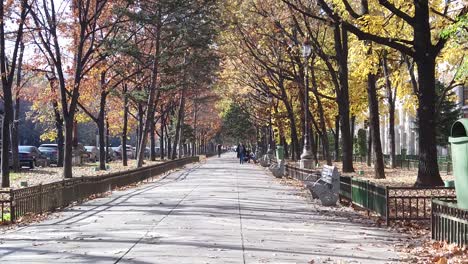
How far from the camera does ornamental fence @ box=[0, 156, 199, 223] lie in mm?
12883

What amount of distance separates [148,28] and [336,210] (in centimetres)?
2181

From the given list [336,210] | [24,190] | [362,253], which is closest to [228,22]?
[336,210]

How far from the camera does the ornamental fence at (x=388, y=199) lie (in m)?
→ 12.1

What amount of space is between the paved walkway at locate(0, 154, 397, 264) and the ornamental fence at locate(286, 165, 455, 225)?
750 millimetres

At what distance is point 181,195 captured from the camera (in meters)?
18.8

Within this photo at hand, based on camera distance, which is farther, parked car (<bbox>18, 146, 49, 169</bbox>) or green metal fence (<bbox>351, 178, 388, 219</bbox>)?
parked car (<bbox>18, 146, 49, 169</bbox>)

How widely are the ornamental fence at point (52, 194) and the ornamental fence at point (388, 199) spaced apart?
764cm

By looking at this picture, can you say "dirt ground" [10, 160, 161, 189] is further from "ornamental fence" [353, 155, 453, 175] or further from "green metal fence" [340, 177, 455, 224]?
"ornamental fence" [353, 155, 453, 175]

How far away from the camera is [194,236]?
10.4 m

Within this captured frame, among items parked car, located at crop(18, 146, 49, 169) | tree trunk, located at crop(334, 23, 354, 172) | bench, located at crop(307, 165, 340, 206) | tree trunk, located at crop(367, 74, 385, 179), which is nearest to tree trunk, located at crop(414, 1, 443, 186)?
bench, located at crop(307, 165, 340, 206)

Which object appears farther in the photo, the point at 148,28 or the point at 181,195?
the point at 148,28

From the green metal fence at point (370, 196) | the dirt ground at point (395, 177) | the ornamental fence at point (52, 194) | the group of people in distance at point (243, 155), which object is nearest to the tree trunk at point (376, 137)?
the dirt ground at point (395, 177)

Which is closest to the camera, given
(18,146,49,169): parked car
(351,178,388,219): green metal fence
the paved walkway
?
the paved walkway

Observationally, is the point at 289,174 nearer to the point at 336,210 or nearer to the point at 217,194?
the point at 217,194
